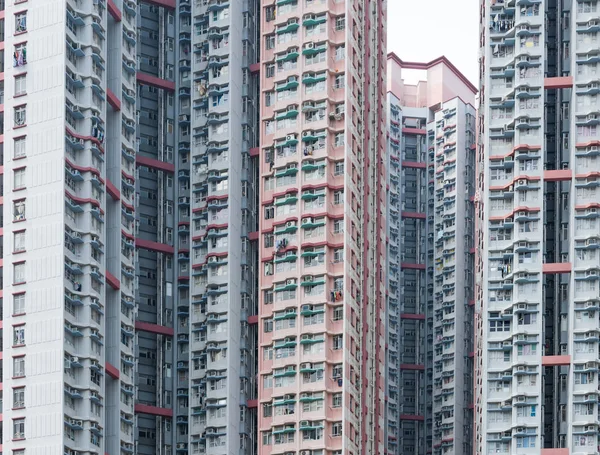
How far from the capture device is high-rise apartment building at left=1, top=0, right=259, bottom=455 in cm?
12600

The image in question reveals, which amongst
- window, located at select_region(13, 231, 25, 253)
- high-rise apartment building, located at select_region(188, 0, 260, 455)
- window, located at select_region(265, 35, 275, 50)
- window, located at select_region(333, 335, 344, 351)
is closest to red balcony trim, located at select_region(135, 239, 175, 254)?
high-rise apartment building, located at select_region(188, 0, 260, 455)

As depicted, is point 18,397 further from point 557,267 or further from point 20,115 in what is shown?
point 557,267

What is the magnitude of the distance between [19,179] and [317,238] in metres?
25.5

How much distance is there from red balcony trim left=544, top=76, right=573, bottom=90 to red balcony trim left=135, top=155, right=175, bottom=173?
35987 mm

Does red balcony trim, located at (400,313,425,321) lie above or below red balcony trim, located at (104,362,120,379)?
above

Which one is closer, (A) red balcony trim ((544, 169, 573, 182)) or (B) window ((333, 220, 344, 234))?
(A) red balcony trim ((544, 169, 573, 182))

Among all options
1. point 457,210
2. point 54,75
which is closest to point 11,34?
point 54,75

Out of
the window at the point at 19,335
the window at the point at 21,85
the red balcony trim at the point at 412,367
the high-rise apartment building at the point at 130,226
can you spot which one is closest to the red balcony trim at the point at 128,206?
the high-rise apartment building at the point at 130,226

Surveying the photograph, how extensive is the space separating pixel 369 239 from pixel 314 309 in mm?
13028

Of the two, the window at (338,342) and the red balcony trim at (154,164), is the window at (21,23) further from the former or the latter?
the window at (338,342)

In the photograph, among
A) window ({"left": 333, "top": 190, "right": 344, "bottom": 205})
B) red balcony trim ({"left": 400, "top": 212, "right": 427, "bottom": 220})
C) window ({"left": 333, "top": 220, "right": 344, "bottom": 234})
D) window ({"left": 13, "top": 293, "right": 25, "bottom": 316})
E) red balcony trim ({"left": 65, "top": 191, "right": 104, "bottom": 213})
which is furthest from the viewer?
red balcony trim ({"left": 400, "top": 212, "right": 427, "bottom": 220})

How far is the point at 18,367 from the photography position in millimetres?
125562

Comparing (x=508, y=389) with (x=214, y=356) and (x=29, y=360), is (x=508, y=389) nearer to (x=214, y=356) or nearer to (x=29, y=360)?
(x=214, y=356)

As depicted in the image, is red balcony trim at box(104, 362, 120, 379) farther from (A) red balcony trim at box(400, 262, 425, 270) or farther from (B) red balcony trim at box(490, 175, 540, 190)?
(A) red balcony trim at box(400, 262, 425, 270)
